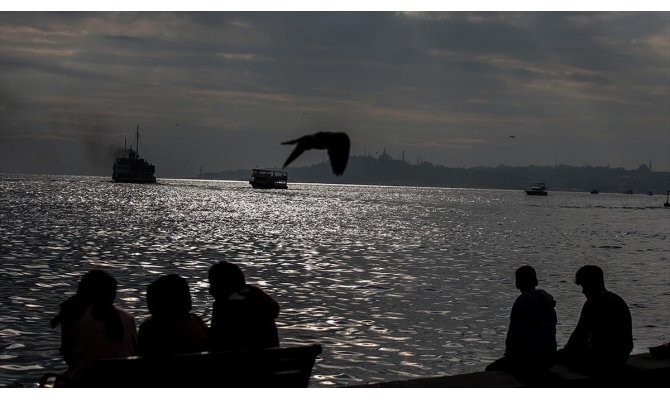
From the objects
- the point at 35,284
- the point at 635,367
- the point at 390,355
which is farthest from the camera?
the point at 35,284

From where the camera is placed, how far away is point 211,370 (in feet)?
17.8

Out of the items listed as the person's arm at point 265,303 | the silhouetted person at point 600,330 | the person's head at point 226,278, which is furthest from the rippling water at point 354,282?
the person's head at point 226,278

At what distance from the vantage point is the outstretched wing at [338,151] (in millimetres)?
5133

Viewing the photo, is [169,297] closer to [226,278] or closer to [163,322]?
[163,322]

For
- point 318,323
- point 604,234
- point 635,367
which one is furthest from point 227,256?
point 604,234

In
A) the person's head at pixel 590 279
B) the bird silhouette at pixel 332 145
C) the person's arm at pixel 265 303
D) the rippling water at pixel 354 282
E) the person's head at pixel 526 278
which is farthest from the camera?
the rippling water at pixel 354 282

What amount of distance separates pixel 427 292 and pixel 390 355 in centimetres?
1056

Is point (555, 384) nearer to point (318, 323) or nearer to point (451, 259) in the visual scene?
point (318, 323)

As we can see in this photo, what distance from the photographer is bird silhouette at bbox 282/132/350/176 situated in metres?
5.05

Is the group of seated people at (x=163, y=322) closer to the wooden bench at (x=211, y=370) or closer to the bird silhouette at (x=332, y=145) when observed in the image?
the wooden bench at (x=211, y=370)

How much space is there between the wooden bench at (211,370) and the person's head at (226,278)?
596mm

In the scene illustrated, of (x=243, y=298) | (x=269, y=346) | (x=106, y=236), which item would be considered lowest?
(x=106, y=236)

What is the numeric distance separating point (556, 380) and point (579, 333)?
705mm

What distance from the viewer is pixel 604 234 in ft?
234
